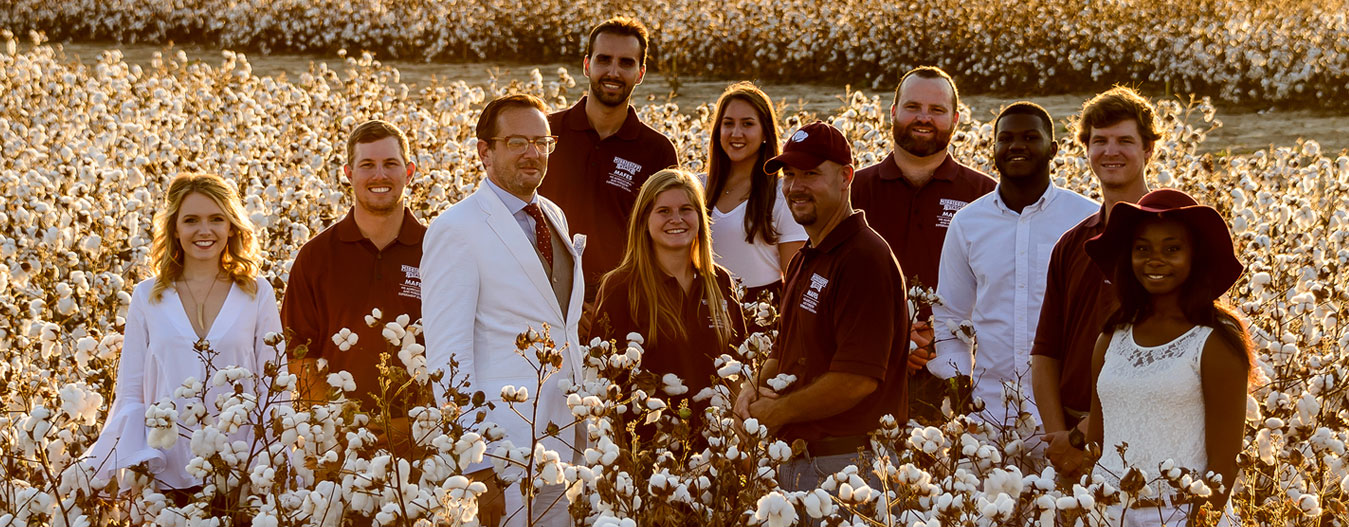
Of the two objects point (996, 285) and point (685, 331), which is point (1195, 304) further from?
point (685, 331)

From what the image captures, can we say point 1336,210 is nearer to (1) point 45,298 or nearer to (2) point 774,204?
(2) point 774,204

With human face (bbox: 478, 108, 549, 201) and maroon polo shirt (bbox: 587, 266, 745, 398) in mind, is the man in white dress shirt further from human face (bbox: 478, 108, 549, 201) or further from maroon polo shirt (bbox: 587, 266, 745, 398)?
human face (bbox: 478, 108, 549, 201)

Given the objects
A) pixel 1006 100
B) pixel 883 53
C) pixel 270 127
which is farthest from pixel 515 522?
pixel 883 53

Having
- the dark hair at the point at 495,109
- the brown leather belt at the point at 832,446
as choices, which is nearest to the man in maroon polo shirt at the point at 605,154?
the dark hair at the point at 495,109

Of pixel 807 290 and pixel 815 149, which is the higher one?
pixel 815 149

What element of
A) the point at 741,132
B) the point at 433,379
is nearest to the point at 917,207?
the point at 741,132

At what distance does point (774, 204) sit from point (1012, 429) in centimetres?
167

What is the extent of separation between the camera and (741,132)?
5848 millimetres

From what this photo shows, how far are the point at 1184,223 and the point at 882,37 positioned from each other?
18522 mm

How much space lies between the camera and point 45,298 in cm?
679

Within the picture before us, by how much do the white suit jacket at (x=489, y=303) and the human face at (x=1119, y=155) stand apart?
1.85 meters

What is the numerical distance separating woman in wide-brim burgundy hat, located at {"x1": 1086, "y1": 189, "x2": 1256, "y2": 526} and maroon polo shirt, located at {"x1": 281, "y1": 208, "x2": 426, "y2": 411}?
2517 millimetres

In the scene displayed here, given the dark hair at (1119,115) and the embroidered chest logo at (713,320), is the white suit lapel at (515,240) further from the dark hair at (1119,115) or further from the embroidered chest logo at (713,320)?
the dark hair at (1119,115)

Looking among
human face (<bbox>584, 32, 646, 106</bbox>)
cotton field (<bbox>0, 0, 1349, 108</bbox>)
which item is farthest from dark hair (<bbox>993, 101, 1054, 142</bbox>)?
cotton field (<bbox>0, 0, 1349, 108</bbox>)
